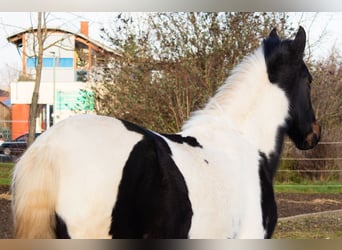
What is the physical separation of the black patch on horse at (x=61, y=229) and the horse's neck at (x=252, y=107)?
1.08 meters

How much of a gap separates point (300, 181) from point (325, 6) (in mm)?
2115

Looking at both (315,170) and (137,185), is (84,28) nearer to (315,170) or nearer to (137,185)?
(315,170)

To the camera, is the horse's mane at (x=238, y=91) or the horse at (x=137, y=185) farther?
the horse's mane at (x=238, y=91)

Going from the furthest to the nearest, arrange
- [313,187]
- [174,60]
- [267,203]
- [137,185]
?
[313,187] < [174,60] < [267,203] < [137,185]

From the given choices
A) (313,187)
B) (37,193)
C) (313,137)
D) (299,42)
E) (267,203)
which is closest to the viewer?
(37,193)

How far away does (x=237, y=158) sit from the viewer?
312 centimetres

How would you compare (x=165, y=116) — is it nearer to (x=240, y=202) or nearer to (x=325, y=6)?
(x=325, y=6)

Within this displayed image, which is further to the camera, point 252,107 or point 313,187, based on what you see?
point 313,187

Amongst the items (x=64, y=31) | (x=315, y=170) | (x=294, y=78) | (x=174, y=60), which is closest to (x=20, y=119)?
(x=64, y=31)

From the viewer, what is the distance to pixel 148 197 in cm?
250

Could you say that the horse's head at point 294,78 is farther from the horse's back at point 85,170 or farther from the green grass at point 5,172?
the green grass at point 5,172

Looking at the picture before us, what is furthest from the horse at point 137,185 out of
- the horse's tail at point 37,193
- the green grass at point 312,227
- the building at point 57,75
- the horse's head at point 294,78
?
the building at point 57,75

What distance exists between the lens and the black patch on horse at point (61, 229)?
2.40m

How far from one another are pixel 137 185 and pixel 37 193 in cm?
42
